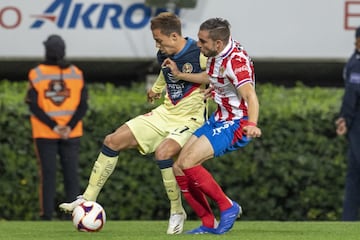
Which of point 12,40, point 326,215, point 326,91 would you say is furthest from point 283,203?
point 12,40

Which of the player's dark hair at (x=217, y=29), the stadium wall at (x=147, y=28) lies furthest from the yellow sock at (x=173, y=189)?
the stadium wall at (x=147, y=28)

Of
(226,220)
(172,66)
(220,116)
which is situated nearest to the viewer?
(226,220)

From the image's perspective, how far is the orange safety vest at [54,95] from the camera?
1495 cm

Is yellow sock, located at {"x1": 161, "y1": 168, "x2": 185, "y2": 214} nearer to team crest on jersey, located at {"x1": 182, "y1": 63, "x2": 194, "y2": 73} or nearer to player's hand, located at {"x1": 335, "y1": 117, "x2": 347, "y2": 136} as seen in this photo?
team crest on jersey, located at {"x1": 182, "y1": 63, "x2": 194, "y2": 73}

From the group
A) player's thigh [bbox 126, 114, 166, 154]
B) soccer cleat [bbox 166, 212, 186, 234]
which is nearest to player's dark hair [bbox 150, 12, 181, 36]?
player's thigh [bbox 126, 114, 166, 154]

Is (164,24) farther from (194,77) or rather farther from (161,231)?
(161,231)

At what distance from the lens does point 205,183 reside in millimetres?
11336

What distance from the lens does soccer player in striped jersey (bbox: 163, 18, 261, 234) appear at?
442 inches

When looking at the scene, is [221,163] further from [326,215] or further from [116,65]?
[116,65]

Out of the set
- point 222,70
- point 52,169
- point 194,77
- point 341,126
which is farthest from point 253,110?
point 52,169

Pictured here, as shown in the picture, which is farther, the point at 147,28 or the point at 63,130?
the point at 147,28

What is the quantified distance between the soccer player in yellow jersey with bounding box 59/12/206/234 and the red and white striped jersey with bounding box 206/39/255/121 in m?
0.43

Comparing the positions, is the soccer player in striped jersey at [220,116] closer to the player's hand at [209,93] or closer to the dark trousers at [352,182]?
the player's hand at [209,93]

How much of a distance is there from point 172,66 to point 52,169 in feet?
12.4
